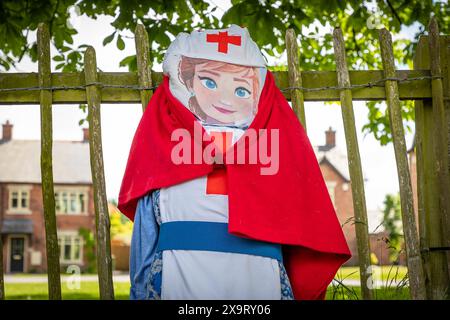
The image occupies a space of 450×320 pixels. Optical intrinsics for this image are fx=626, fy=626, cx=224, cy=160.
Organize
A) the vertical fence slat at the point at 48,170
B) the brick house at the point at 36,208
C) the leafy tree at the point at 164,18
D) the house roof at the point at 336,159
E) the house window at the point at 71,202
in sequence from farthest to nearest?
the house roof at the point at 336,159 → the house window at the point at 71,202 → the brick house at the point at 36,208 → the leafy tree at the point at 164,18 → the vertical fence slat at the point at 48,170

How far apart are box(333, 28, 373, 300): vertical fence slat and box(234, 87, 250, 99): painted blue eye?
569 millimetres

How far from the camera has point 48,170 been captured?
331cm

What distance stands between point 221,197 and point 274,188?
0.26m

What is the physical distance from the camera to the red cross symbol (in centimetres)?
321

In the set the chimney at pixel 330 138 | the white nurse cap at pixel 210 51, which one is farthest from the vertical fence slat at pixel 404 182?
the chimney at pixel 330 138

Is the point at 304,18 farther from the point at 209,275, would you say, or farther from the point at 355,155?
the point at 209,275

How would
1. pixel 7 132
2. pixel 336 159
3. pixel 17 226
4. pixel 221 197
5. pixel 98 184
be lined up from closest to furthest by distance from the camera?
pixel 221 197, pixel 98 184, pixel 17 226, pixel 7 132, pixel 336 159

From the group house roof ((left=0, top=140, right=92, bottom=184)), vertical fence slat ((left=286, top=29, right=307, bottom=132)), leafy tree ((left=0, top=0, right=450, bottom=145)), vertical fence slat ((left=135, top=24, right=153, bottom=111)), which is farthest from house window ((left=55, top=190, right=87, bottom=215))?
vertical fence slat ((left=286, top=29, right=307, bottom=132))

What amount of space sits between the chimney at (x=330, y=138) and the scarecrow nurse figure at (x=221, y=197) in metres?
31.4

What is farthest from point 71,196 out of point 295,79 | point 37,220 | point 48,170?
point 295,79

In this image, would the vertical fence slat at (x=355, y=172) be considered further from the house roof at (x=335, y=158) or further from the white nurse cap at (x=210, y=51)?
the house roof at (x=335, y=158)

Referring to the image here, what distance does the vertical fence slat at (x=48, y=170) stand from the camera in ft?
10.6

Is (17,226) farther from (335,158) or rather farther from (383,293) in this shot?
(383,293)
